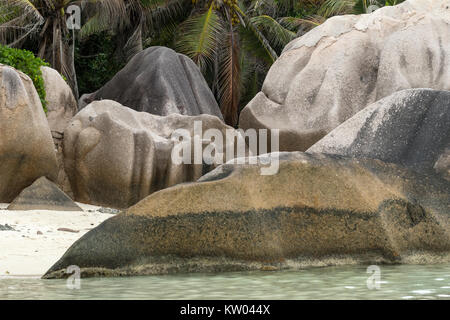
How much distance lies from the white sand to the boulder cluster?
1.19 feet

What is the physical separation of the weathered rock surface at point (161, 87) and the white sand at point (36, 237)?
4102mm

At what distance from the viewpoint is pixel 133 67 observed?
14445 millimetres

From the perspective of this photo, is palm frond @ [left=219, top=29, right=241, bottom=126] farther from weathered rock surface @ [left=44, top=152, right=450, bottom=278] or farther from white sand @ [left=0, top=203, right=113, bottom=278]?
weathered rock surface @ [left=44, top=152, right=450, bottom=278]

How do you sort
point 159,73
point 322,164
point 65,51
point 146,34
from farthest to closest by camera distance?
point 146,34
point 65,51
point 159,73
point 322,164

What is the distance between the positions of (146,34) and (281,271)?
17.0 meters

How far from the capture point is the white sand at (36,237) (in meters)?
5.90

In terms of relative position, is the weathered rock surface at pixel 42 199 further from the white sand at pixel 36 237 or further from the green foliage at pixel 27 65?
the green foliage at pixel 27 65

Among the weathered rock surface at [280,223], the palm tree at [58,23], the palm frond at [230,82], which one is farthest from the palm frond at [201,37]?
the weathered rock surface at [280,223]

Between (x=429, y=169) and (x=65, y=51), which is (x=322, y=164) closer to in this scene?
(x=429, y=169)

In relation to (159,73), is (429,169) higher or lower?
lower

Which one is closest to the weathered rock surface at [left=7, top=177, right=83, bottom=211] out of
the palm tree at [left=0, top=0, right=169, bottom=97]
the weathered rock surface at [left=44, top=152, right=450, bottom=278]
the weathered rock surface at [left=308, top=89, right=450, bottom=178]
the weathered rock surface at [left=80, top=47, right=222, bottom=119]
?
the weathered rock surface at [left=308, top=89, right=450, bottom=178]

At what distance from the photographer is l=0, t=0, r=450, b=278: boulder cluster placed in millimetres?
5672
